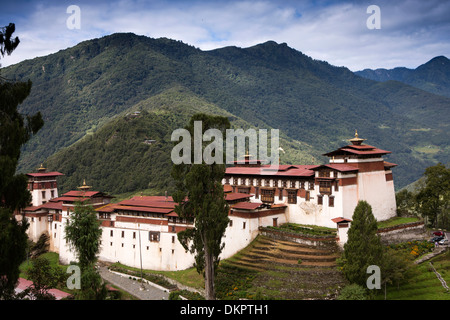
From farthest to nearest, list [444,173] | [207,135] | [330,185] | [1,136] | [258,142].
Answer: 1. [258,142]
2. [444,173]
3. [330,185]
4. [207,135]
5. [1,136]

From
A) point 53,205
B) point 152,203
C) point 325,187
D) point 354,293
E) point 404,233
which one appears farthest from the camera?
point 53,205

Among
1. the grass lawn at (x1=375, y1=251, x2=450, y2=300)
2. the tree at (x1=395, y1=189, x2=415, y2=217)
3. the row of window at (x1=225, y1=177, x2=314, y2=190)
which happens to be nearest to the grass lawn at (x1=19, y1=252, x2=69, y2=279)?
the row of window at (x1=225, y1=177, x2=314, y2=190)

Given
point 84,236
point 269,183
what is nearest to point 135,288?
point 84,236

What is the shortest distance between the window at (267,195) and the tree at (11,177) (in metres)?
33.6

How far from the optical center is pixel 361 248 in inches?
1234

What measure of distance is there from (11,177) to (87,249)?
14049 millimetres

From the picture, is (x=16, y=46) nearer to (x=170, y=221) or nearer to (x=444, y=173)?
(x=170, y=221)

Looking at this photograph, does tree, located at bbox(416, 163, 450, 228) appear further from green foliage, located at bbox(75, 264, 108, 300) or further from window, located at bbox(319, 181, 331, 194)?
green foliage, located at bbox(75, 264, 108, 300)

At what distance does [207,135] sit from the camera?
36.8 metres

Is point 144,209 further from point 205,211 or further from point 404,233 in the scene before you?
point 404,233
